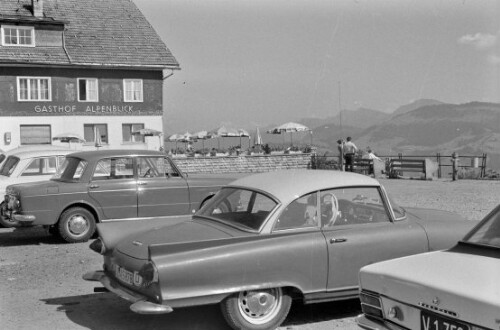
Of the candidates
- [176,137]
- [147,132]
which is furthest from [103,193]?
[176,137]

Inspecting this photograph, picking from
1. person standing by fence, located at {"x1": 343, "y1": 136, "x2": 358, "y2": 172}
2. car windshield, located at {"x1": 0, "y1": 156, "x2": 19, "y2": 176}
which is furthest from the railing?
car windshield, located at {"x1": 0, "y1": 156, "x2": 19, "y2": 176}

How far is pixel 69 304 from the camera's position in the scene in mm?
6305

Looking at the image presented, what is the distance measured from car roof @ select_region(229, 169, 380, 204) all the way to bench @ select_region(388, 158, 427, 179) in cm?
1811

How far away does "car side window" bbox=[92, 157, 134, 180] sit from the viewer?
10.2m

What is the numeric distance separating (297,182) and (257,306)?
1.23m

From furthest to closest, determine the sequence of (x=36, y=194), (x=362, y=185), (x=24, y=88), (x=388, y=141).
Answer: (x=388, y=141)
(x=24, y=88)
(x=36, y=194)
(x=362, y=185)

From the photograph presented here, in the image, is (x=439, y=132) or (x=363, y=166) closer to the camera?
(x=363, y=166)

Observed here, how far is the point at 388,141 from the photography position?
247 feet

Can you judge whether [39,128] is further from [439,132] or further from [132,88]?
[439,132]

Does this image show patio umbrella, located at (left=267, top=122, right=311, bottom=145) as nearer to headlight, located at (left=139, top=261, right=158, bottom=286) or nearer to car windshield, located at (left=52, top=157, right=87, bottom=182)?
car windshield, located at (left=52, top=157, right=87, bottom=182)

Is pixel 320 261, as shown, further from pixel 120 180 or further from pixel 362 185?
pixel 120 180

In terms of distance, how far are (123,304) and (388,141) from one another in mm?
71326

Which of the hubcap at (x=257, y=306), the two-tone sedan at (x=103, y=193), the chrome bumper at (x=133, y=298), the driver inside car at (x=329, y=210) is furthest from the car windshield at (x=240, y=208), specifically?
the two-tone sedan at (x=103, y=193)

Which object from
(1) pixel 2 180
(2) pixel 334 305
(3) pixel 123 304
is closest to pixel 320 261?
(2) pixel 334 305
